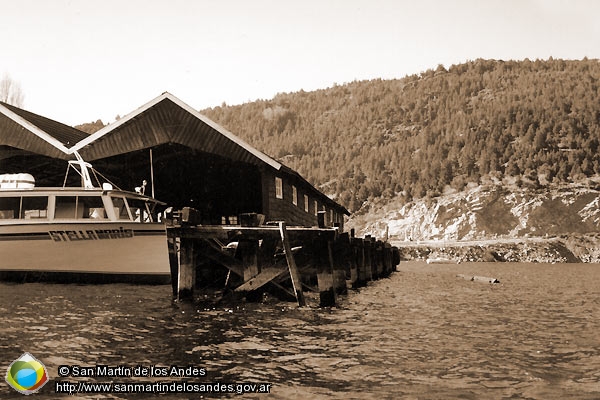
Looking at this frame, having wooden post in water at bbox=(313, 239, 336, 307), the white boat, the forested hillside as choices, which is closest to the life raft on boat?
the white boat

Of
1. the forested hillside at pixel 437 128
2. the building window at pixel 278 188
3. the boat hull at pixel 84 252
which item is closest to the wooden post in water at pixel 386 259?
the building window at pixel 278 188

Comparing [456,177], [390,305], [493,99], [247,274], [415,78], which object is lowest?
[390,305]

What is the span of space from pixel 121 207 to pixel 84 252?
2175 millimetres

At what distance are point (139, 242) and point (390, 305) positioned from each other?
824 centimetres

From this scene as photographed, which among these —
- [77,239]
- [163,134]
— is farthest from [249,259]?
[163,134]

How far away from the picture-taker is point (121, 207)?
19.3m

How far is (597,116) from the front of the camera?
381 feet

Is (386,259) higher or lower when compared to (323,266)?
lower

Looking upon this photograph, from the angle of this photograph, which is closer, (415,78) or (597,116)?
(597,116)

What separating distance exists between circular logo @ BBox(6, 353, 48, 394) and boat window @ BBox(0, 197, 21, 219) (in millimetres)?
14688

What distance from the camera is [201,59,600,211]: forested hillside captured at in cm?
10556

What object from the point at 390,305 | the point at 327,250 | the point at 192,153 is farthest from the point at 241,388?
the point at 192,153

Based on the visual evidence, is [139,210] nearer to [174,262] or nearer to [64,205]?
[64,205]

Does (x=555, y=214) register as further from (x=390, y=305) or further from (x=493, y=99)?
(x=390, y=305)
